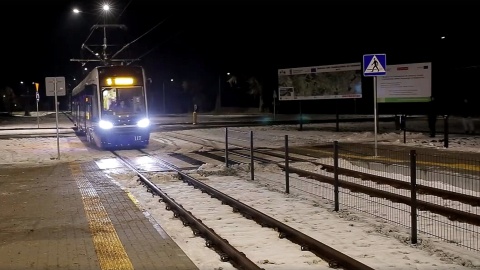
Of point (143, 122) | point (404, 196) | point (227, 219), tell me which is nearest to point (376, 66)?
point (404, 196)

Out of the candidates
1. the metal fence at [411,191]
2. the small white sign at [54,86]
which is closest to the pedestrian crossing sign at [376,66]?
the metal fence at [411,191]

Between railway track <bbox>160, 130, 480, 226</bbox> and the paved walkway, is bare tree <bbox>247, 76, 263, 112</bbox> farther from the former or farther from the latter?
the paved walkway

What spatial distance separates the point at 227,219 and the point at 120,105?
14.9 meters

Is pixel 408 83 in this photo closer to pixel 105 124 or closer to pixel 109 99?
pixel 109 99

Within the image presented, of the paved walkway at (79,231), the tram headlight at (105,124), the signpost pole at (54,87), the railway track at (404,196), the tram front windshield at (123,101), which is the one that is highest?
the signpost pole at (54,87)

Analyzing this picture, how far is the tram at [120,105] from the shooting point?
2330cm

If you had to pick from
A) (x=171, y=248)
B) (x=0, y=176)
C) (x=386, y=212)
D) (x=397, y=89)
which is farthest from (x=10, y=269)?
(x=397, y=89)

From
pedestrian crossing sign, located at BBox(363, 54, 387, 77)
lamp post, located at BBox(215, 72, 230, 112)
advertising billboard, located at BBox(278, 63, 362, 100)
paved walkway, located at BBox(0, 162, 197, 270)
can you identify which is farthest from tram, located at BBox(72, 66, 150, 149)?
lamp post, located at BBox(215, 72, 230, 112)

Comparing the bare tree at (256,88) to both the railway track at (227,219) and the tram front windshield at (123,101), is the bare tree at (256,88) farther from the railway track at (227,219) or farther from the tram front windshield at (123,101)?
the railway track at (227,219)

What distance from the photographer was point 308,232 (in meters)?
8.50

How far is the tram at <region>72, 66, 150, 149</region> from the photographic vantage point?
76.4ft

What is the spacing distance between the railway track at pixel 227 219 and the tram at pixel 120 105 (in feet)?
31.7

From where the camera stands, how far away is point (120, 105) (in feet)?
77.3

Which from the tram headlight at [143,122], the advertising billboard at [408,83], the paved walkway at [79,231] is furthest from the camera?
the advertising billboard at [408,83]
